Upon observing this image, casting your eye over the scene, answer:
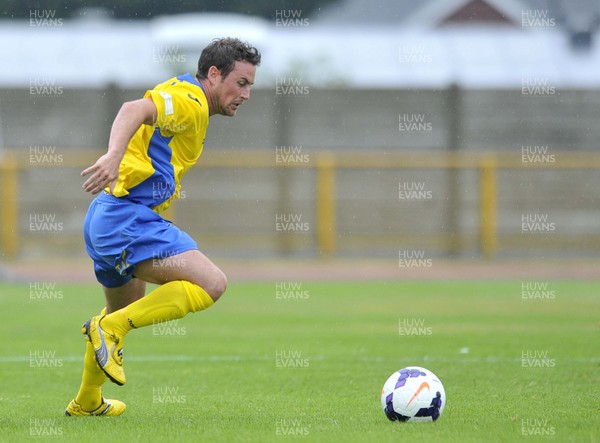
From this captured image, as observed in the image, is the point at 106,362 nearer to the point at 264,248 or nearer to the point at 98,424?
the point at 98,424

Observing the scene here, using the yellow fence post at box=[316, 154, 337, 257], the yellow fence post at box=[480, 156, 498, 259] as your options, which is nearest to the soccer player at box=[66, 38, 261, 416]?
the yellow fence post at box=[316, 154, 337, 257]

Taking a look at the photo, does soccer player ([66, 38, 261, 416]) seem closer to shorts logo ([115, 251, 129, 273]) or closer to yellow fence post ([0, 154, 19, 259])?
shorts logo ([115, 251, 129, 273])

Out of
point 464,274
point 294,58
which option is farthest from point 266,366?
point 294,58

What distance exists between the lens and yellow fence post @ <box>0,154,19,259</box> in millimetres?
21812

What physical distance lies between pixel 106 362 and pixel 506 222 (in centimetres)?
1831

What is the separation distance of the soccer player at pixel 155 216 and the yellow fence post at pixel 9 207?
52.1 feet

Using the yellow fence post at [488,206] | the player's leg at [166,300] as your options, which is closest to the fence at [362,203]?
the yellow fence post at [488,206]

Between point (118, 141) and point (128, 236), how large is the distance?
2.11 ft

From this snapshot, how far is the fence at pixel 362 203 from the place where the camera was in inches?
906

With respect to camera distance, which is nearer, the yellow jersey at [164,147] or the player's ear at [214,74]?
the yellow jersey at [164,147]

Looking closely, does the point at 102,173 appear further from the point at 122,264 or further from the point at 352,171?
the point at 352,171

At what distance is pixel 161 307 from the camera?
6.01 m

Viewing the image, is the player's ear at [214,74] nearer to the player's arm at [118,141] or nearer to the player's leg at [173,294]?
the player's arm at [118,141]

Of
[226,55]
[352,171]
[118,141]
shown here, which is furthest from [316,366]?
[352,171]
